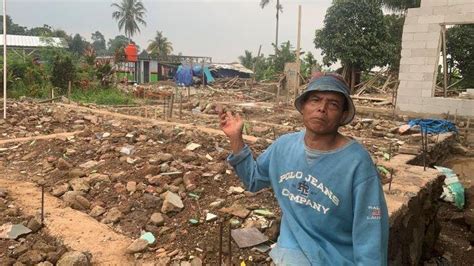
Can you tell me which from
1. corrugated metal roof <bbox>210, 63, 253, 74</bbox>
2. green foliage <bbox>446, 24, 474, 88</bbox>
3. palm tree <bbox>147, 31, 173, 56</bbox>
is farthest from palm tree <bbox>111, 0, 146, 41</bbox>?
green foliage <bbox>446, 24, 474, 88</bbox>

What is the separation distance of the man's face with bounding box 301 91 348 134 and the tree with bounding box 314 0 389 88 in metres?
15.8

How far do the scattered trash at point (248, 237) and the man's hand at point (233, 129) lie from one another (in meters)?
1.40

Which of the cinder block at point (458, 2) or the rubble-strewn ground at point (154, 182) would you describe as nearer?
the rubble-strewn ground at point (154, 182)

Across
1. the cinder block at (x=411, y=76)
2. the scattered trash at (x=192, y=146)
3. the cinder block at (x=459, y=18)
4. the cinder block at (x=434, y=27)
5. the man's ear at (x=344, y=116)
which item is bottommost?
the scattered trash at (x=192, y=146)

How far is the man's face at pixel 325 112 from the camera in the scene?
1.72 metres

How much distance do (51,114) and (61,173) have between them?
17.0ft

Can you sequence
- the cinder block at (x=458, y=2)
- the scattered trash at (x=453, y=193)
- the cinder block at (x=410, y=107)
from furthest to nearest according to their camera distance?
the cinder block at (x=410, y=107)
the cinder block at (x=458, y=2)
the scattered trash at (x=453, y=193)

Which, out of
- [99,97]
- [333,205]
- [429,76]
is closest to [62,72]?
[99,97]

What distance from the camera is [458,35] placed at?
659 inches

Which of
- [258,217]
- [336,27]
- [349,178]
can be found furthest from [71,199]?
[336,27]

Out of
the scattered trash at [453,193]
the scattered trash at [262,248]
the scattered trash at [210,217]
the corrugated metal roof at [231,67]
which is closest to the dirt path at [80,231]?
the scattered trash at [210,217]

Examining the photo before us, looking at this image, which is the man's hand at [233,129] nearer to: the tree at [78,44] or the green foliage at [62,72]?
the green foliage at [62,72]

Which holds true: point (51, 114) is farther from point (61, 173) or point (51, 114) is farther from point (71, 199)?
point (71, 199)

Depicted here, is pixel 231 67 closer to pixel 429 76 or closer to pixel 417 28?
pixel 417 28
